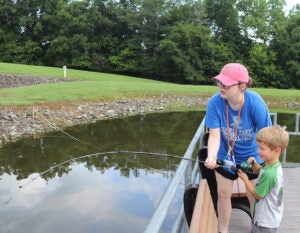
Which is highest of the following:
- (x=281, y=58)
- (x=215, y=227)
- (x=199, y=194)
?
(x=281, y=58)

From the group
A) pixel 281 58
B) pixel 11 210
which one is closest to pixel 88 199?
pixel 11 210

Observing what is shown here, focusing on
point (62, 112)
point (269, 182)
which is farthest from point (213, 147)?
point (62, 112)

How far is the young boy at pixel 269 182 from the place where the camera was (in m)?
2.43

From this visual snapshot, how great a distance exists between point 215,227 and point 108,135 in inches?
449

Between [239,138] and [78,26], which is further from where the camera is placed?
[78,26]

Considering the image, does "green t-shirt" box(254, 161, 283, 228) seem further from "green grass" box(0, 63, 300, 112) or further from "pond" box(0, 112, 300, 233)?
"green grass" box(0, 63, 300, 112)

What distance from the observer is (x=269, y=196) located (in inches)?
99.0

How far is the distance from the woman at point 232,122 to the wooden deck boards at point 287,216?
2.70ft

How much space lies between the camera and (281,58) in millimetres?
47125

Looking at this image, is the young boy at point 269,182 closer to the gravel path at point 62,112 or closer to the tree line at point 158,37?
the gravel path at point 62,112

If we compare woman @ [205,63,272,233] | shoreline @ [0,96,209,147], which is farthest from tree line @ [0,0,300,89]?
woman @ [205,63,272,233]

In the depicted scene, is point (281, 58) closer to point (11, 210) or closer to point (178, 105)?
point (178, 105)

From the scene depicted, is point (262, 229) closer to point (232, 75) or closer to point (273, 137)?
point (273, 137)

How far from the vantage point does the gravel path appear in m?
13.9
